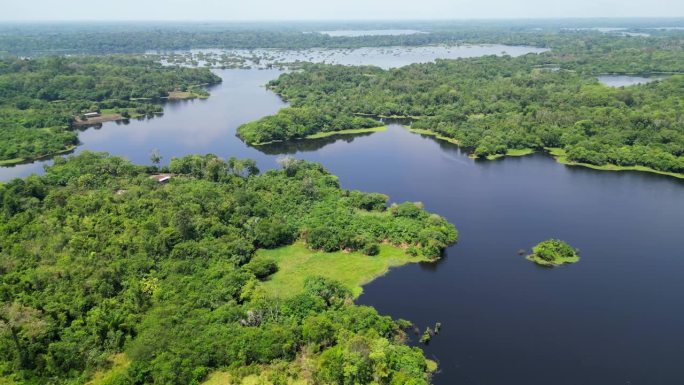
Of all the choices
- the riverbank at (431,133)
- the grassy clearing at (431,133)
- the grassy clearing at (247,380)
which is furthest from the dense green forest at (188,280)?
the grassy clearing at (431,133)

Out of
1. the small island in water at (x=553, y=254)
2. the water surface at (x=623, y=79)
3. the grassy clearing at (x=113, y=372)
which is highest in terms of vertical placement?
the water surface at (x=623, y=79)

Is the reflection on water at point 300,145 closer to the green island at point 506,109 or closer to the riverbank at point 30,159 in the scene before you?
the green island at point 506,109

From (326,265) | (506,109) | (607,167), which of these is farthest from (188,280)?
(506,109)

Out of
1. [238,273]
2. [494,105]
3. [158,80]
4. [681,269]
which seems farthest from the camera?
[158,80]

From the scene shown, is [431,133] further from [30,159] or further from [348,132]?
[30,159]

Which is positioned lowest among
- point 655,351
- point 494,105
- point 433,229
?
point 655,351

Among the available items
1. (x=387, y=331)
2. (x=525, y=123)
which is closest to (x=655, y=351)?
(x=387, y=331)

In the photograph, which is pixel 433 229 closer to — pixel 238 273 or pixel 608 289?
pixel 608 289
